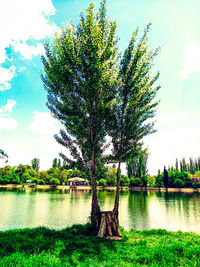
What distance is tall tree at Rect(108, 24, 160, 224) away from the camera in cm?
1162

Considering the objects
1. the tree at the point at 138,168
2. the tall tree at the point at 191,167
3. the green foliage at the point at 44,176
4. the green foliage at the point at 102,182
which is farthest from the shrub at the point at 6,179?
the tall tree at the point at 191,167

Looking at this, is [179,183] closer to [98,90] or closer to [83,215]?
[83,215]

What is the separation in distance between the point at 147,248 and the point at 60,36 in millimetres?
12281

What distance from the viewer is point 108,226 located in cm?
981

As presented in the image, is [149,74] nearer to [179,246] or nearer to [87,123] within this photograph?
[87,123]

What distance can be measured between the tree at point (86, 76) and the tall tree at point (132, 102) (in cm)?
73

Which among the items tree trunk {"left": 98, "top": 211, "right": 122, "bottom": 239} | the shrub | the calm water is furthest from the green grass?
the shrub

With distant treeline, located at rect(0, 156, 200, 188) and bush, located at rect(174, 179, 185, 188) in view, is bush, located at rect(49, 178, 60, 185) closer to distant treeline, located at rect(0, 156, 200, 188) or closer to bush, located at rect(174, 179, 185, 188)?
distant treeline, located at rect(0, 156, 200, 188)

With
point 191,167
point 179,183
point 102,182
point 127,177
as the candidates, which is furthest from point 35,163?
point 191,167

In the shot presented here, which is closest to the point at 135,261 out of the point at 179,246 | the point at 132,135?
the point at 179,246

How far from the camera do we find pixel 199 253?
667 centimetres

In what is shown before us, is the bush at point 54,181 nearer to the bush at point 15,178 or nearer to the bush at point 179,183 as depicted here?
the bush at point 15,178

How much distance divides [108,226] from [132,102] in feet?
24.1

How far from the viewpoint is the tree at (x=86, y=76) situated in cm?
1064
